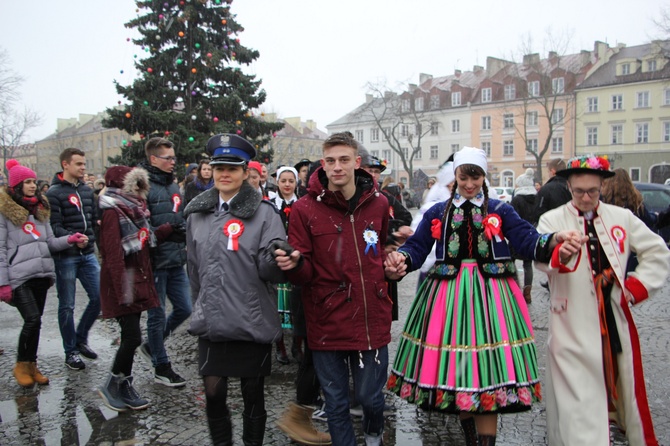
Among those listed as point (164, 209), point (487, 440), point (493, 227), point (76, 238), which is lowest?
point (487, 440)

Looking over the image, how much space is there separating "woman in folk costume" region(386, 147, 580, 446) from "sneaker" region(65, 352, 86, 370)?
356 centimetres

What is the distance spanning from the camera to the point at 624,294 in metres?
3.51

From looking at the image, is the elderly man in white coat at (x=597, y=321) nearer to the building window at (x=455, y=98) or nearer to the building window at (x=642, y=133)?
the building window at (x=642, y=133)

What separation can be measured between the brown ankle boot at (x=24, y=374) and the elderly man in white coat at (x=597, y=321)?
4445 millimetres

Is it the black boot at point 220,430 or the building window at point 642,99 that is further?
the building window at point 642,99

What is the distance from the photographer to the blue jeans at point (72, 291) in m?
5.69

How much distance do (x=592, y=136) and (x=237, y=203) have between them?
54540 mm

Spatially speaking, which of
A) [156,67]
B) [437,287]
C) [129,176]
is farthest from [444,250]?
[156,67]

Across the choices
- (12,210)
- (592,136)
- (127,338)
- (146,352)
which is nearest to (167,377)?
(146,352)

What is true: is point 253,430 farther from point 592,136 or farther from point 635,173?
point 592,136

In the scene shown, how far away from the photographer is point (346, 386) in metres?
3.35

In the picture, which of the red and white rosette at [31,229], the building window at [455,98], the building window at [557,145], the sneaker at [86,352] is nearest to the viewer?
the red and white rosette at [31,229]

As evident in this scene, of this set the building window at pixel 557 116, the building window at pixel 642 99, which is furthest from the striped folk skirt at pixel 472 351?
the building window at pixel 557 116

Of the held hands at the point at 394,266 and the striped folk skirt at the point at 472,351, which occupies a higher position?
the held hands at the point at 394,266
